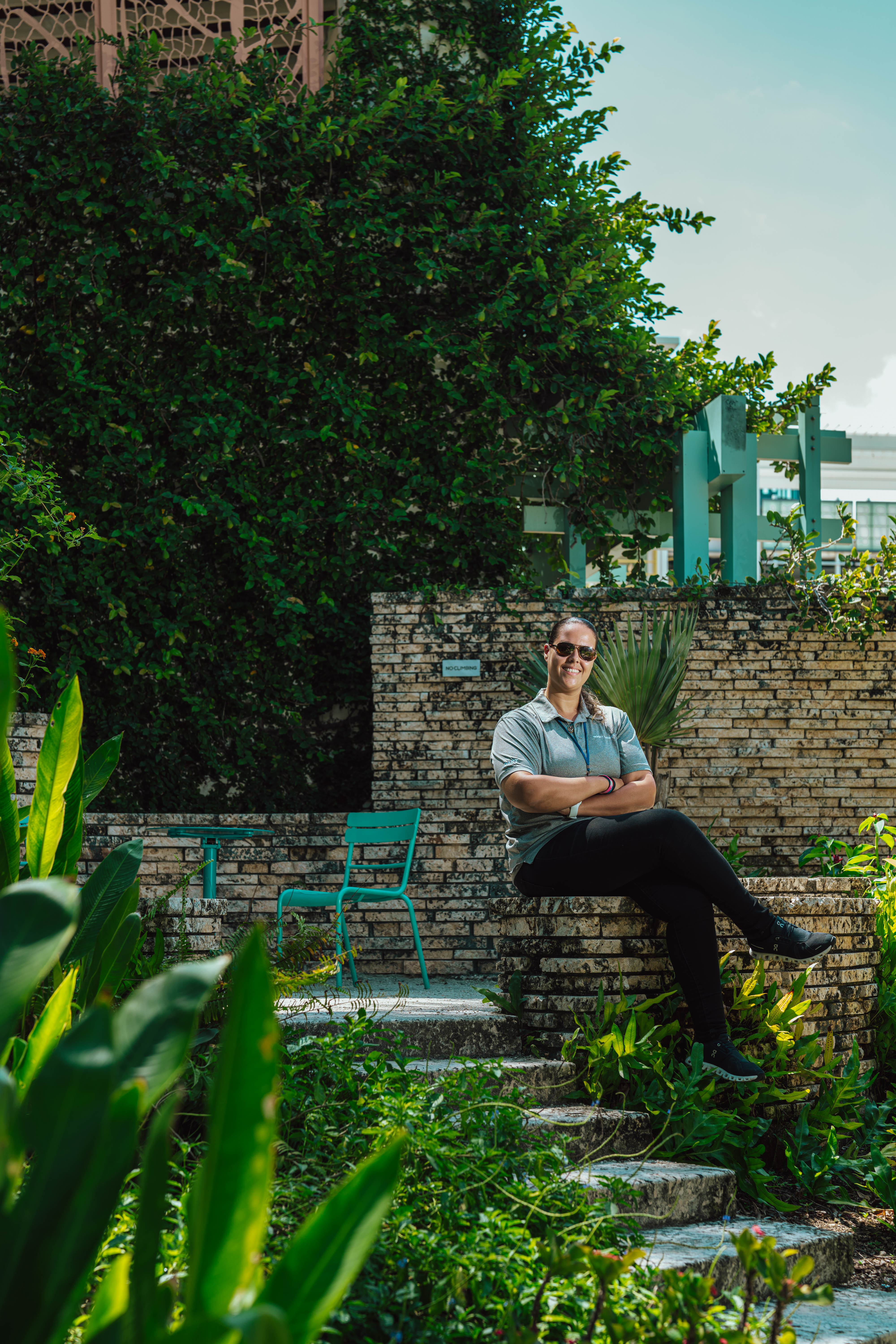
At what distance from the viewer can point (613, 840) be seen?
2.83 m

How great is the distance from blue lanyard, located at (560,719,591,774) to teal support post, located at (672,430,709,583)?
12.1 feet

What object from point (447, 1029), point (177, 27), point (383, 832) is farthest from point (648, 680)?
point (177, 27)

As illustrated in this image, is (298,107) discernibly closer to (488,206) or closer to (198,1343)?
(488,206)

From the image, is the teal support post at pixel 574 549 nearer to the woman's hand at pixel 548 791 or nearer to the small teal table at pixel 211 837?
the small teal table at pixel 211 837

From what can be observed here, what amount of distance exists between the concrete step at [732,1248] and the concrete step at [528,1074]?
13.4 inches

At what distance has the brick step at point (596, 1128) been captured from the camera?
8.03ft

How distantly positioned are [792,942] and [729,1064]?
0.37 meters

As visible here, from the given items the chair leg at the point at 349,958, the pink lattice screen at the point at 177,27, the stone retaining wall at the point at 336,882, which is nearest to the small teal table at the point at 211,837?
the stone retaining wall at the point at 336,882

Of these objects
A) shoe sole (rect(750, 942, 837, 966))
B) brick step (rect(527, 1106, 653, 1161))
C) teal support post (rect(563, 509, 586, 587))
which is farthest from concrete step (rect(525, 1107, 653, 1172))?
teal support post (rect(563, 509, 586, 587))

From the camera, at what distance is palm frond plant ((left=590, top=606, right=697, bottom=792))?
5.28 m

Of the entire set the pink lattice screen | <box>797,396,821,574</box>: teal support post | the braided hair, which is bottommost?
the braided hair

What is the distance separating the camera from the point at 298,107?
6.83m

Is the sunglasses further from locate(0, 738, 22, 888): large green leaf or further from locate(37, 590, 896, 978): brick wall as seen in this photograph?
locate(37, 590, 896, 978): brick wall

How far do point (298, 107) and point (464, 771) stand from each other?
14.8 ft
